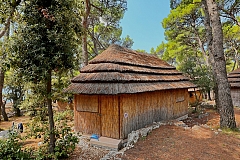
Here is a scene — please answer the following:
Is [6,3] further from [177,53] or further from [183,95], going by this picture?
[177,53]

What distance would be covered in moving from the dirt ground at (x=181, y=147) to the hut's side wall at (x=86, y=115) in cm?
124

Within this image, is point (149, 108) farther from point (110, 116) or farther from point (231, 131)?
point (231, 131)

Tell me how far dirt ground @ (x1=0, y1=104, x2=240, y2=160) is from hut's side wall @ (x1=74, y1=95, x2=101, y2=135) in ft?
4.07

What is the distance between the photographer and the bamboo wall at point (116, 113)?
6.73 meters

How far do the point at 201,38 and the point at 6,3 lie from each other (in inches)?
729

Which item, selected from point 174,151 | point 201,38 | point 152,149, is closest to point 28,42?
point 152,149

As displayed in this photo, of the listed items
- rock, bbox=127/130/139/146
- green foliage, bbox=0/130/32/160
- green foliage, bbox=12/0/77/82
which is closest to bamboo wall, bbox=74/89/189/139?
rock, bbox=127/130/139/146

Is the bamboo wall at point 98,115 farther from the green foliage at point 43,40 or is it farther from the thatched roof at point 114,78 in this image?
the green foliage at point 43,40

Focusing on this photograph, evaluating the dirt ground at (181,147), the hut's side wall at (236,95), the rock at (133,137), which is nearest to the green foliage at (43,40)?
the dirt ground at (181,147)

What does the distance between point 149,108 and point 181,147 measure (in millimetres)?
2749

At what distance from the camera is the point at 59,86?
219 inches

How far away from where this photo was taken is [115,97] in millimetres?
6742

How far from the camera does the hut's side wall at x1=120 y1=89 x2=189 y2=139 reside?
22.7 feet

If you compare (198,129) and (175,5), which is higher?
(175,5)
